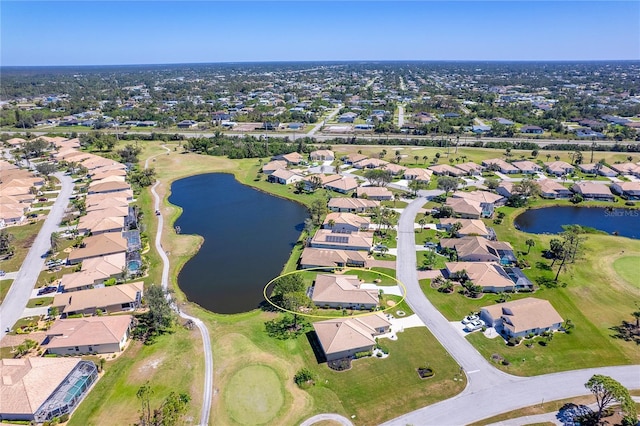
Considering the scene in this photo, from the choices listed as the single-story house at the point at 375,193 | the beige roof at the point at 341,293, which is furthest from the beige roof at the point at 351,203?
the beige roof at the point at 341,293

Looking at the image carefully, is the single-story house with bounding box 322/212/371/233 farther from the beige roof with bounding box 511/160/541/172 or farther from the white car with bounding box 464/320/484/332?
the beige roof with bounding box 511/160/541/172

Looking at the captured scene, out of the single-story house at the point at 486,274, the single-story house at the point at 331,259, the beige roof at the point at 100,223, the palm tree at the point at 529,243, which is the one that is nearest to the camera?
the single-story house at the point at 486,274

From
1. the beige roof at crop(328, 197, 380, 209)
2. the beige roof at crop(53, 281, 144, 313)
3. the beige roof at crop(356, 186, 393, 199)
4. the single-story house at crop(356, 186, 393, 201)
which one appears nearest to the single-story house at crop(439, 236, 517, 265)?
the beige roof at crop(328, 197, 380, 209)

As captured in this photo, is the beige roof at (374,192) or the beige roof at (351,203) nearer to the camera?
the beige roof at (351,203)

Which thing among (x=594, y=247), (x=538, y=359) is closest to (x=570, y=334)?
(x=538, y=359)

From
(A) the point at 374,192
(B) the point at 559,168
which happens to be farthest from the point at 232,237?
(B) the point at 559,168

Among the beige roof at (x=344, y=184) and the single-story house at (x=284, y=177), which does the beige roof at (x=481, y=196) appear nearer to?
the beige roof at (x=344, y=184)

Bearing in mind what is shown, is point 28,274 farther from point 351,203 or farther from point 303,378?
point 351,203

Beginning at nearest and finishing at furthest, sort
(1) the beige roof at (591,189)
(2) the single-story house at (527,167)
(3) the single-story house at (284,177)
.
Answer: (1) the beige roof at (591,189) → (3) the single-story house at (284,177) → (2) the single-story house at (527,167)
